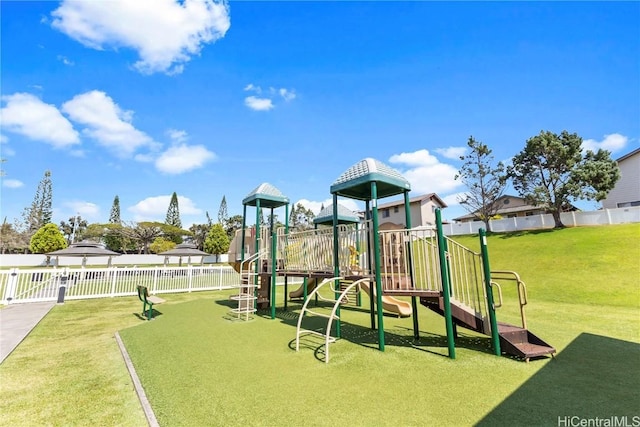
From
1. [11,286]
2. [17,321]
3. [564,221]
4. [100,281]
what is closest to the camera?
[17,321]

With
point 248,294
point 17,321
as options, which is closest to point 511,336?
point 248,294

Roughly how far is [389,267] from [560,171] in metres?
26.5

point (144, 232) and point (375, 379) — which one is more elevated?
point (144, 232)

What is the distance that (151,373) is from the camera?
14.0 feet

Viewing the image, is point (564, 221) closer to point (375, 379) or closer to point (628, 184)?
point (628, 184)

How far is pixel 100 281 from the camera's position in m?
12.7

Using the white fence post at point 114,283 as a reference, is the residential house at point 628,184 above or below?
above

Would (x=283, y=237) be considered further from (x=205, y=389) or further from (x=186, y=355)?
(x=205, y=389)

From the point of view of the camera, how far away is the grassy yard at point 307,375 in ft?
10.2

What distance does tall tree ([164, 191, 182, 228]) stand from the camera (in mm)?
68250

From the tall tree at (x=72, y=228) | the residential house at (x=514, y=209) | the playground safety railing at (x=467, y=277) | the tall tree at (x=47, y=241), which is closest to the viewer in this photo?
the playground safety railing at (x=467, y=277)

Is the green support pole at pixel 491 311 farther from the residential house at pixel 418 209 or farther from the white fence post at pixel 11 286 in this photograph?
the residential house at pixel 418 209

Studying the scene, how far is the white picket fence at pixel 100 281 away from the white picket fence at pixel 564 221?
19.0 metres

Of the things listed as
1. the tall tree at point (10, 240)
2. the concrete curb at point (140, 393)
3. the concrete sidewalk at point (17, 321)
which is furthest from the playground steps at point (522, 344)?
the tall tree at point (10, 240)
